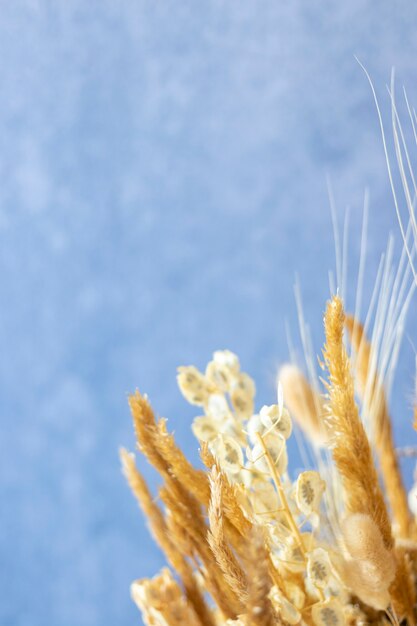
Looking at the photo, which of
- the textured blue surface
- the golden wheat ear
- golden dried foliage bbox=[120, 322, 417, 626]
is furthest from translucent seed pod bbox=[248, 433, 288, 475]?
the textured blue surface

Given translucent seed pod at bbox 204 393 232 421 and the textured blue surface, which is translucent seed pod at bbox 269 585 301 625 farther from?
the textured blue surface

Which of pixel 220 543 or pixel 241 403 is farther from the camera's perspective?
pixel 241 403

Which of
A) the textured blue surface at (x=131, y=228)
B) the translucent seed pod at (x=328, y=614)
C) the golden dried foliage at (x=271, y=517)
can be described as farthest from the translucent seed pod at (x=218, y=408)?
the textured blue surface at (x=131, y=228)

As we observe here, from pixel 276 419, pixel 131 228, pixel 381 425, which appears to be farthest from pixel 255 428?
pixel 131 228

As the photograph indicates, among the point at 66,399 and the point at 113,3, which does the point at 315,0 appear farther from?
the point at 66,399

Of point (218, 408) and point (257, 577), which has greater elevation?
point (218, 408)

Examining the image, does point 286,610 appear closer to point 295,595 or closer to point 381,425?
point 295,595
